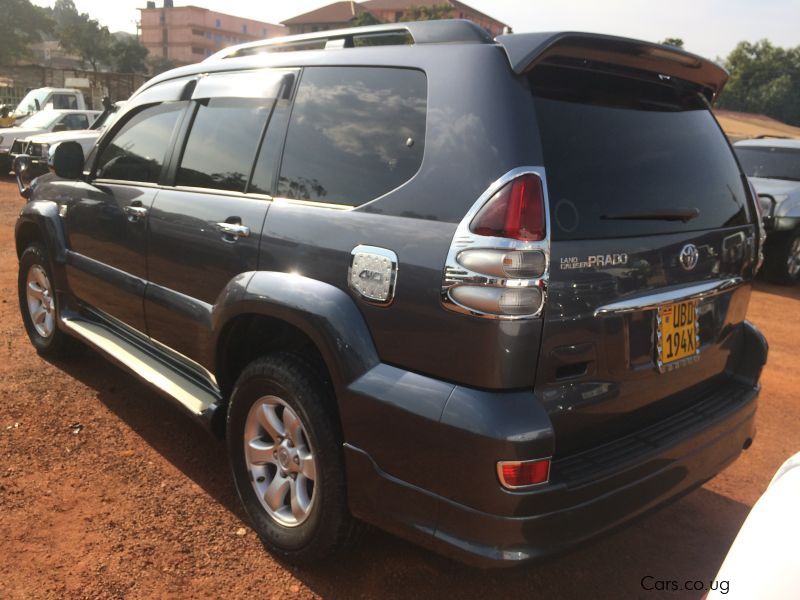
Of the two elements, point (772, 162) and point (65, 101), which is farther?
point (65, 101)

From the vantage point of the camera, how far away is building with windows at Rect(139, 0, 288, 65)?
91.2m

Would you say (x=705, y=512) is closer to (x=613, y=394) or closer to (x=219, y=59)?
(x=613, y=394)

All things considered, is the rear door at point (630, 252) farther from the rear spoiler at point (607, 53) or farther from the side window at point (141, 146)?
the side window at point (141, 146)

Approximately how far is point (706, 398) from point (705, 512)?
0.90 meters

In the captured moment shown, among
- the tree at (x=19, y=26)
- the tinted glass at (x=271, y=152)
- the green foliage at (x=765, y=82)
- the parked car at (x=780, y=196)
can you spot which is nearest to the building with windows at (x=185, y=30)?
the tree at (x=19, y=26)

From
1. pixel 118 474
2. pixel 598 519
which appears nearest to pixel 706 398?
pixel 598 519

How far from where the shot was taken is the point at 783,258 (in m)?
8.71

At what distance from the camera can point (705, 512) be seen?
316cm

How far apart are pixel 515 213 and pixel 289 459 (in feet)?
A: 4.36

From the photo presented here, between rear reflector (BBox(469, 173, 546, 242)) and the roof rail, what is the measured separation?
0.56 m

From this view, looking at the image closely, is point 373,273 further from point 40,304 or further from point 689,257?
point 40,304

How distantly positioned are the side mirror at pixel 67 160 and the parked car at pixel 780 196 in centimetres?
718

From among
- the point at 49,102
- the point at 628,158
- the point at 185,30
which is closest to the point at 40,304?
the point at 628,158

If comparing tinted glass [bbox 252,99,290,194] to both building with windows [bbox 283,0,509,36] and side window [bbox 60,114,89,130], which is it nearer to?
side window [bbox 60,114,89,130]
